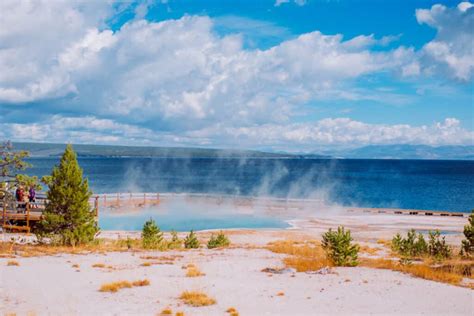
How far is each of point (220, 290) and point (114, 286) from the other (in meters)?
3.59

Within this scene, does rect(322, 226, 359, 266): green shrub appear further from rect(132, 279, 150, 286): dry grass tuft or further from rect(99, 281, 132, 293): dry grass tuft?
rect(99, 281, 132, 293): dry grass tuft

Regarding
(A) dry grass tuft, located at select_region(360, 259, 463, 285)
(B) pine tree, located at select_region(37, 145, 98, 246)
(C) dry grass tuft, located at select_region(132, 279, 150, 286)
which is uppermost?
(B) pine tree, located at select_region(37, 145, 98, 246)

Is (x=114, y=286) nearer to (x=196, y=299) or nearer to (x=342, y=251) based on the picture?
(x=196, y=299)

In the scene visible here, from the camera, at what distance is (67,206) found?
24.4 meters

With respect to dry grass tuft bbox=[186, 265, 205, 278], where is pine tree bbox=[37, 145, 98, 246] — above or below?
above

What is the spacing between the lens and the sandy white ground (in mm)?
12555

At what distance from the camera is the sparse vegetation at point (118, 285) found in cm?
1436

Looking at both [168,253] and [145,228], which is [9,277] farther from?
[145,228]

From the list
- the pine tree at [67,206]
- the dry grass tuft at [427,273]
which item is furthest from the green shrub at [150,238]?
the dry grass tuft at [427,273]

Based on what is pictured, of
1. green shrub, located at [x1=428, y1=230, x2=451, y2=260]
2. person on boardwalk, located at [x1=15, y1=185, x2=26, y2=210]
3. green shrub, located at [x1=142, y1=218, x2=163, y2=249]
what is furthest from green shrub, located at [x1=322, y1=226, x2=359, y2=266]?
person on boardwalk, located at [x1=15, y1=185, x2=26, y2=210]

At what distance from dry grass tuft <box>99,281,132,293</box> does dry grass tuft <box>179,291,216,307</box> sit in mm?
2385

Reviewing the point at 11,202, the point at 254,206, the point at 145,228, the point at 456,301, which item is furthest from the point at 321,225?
the point at 456,301

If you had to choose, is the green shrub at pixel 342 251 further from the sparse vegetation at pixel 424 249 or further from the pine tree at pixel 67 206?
the pine tree at pixel 67 206

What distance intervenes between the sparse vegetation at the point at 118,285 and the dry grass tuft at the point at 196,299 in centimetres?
225
